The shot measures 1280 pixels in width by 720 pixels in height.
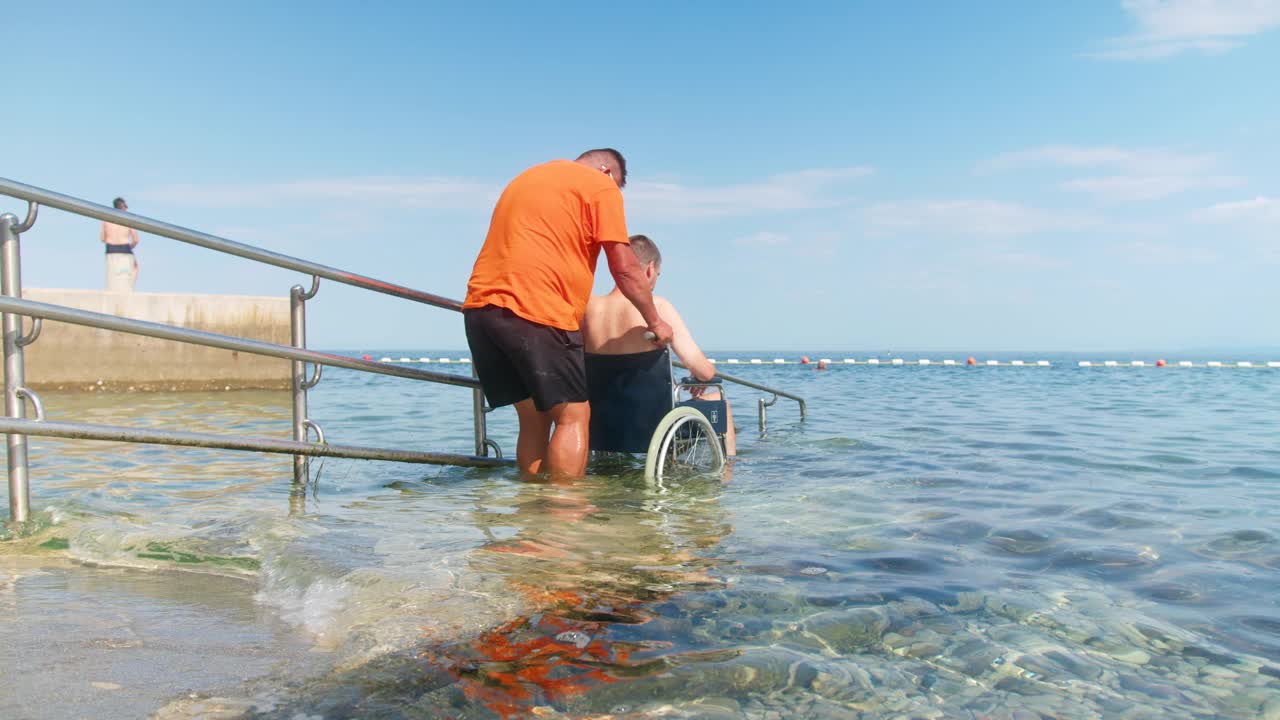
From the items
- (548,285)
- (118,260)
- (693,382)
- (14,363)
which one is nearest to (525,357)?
(548,285)

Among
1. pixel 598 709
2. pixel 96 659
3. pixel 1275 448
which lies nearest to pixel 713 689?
pixel 598 709

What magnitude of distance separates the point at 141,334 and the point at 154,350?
10620mm

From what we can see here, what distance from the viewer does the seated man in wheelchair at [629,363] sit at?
445 cm

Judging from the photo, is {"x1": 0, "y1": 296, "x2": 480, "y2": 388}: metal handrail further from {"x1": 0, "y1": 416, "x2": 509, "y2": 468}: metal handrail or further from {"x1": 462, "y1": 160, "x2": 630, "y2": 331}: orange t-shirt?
{"x1": 462, "y1": 160, "x2": 630, "y2": 331}: orange t-shirt

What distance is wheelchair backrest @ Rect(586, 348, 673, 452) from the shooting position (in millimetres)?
4508

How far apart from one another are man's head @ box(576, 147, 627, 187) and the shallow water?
4.96 ft

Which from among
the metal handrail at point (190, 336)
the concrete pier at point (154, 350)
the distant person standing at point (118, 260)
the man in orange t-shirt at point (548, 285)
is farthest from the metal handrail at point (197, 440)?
the distant person standing at point (118, 260)

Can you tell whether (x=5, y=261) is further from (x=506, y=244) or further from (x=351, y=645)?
(x=351, y=645)

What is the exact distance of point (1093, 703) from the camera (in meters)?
1.74

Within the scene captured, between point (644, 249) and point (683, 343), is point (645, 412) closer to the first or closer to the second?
point (683, 343)

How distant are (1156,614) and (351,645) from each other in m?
2.13

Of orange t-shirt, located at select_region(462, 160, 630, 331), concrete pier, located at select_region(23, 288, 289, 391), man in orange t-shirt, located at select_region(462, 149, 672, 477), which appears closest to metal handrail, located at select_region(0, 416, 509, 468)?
man in orange t-shirt, located at select_region(462, 149, 672, 477)

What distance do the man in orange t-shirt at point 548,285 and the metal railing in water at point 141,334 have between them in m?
0.60

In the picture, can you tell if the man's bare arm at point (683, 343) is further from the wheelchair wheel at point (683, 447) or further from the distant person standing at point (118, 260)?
the distant person standing at point (118, 260)
